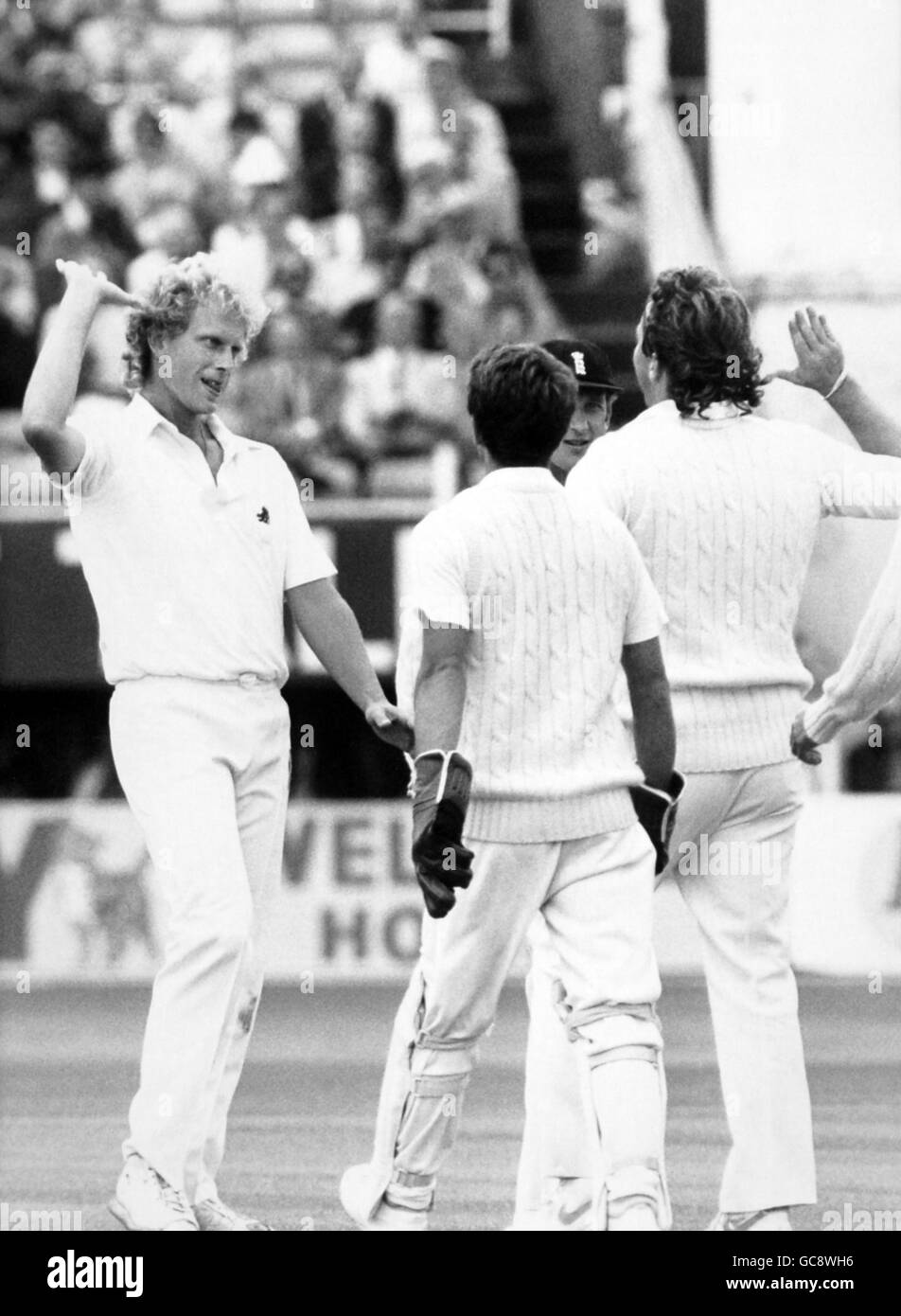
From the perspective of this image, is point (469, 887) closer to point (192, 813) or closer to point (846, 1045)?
point (192, 813)

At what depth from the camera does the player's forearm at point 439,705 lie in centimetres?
550

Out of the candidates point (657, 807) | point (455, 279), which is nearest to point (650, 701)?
point (657, 807)

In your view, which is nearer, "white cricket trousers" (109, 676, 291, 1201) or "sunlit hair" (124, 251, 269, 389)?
"white cricket trousers" (109, 676, 291, 1201)

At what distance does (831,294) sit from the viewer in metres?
16.6

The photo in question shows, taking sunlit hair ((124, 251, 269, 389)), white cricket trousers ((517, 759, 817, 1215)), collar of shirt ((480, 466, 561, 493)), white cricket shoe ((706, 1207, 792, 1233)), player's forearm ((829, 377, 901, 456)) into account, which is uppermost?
sunlit hair ((124, 251, 269, 389))

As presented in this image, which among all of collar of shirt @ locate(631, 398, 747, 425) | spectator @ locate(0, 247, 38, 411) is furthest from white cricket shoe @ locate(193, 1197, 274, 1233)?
spectator @ locate(0, 247, 38, 411)

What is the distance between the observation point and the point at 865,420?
6.38m

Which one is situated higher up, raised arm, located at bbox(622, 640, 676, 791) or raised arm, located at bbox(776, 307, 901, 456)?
raised arm, located at bbox(776, 307, 901, 456)

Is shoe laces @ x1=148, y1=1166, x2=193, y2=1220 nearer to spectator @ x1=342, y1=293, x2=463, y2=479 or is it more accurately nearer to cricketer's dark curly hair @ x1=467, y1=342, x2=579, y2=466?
→ cricketer's dark curly hair @ x1=467, y1=342, x2=579, y2=466

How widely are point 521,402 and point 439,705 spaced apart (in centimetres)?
70

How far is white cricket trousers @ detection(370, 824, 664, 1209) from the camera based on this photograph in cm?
546

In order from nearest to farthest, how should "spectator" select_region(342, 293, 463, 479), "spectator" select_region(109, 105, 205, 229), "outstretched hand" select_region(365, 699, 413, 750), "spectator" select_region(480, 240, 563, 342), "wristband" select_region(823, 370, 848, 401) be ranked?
"outstretched hand" select_region(365, 699, 413, 750), "wristband" select_region(823, 370, 848, 401), "spectator" select_region(342, 293, 463, 479), "spectator" select_region(480, 240, 563, 342), "spectator" select_region(109, 105, 205, 229)

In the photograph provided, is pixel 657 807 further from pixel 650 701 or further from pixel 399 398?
pixel 399 398

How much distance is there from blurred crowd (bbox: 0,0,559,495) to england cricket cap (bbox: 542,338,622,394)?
7.96m
